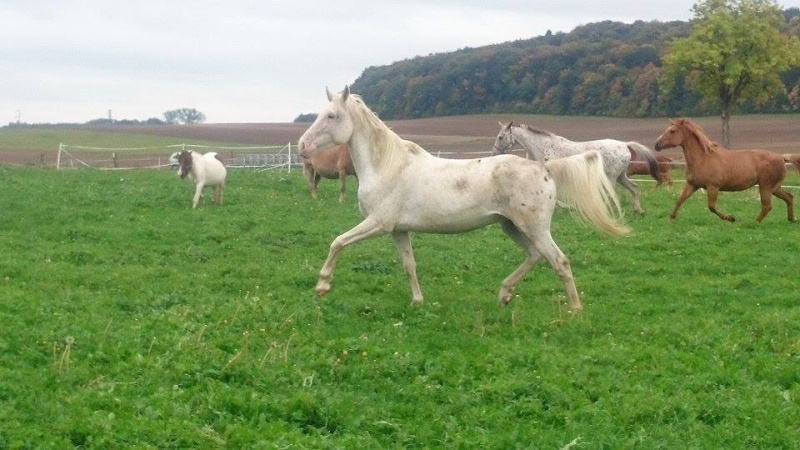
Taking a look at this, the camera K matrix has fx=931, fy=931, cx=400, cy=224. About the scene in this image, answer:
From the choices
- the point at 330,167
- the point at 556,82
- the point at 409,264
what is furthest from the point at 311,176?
the point at 556,82

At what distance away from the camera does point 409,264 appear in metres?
10.3

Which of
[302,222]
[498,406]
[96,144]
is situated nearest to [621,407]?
[498,406]

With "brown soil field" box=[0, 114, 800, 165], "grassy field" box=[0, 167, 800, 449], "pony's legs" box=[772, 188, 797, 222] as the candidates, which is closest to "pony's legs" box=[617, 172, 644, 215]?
"pony's legs" box=[772, 188, 797, 222]

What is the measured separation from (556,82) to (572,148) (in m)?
50.4

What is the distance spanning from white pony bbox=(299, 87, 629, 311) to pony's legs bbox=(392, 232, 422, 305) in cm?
1

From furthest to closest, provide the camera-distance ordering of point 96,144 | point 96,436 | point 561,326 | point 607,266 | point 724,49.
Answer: point 96,144, point 724,49, point 607,266, point 561,326, point 96,436

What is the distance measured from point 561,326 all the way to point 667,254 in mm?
5223

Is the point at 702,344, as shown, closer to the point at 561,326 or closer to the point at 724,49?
the point at 561,326

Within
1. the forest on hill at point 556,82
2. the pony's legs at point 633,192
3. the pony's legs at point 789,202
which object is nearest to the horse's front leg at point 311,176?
the pony's legs at point 633,192

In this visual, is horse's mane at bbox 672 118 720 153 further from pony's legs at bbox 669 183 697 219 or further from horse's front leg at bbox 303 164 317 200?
horse's front leg at bbox 303 164 317 200

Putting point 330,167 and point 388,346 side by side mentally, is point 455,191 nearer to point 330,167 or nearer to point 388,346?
point 388,346

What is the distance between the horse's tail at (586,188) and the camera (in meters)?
9.83

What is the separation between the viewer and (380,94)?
7450cm

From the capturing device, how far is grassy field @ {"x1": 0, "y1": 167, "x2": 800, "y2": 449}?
20.6 ft
